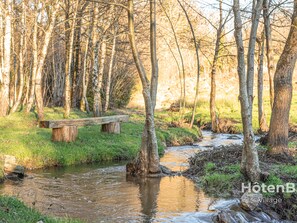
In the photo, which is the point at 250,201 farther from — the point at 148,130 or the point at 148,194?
the point at 148,130

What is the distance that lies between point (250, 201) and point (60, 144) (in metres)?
8.67

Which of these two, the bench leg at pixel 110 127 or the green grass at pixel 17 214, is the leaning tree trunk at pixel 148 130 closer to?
the green grass at pixel 17 214

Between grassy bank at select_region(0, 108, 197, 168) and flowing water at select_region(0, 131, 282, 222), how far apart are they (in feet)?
2.39

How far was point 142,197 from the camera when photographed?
10508 mm


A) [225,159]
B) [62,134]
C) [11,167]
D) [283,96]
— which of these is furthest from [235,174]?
[62,134]

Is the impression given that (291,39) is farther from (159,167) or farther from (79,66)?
(79,66)

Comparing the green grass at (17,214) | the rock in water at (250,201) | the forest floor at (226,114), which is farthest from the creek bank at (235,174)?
the forest floor at (226,114)

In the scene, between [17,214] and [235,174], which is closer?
[17,214]

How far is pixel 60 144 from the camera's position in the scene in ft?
51.1

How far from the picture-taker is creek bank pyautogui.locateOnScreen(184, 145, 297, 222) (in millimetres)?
8829

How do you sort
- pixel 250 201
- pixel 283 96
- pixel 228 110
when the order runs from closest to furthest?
pixel 250 201 → pixel 283 96 → pixel 228 110

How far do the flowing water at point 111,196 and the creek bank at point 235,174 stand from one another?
0.45 meters

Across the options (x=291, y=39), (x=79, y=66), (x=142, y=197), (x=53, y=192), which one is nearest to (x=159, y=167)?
(x=142, y=197)

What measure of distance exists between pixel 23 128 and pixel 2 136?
2570 millimetres
